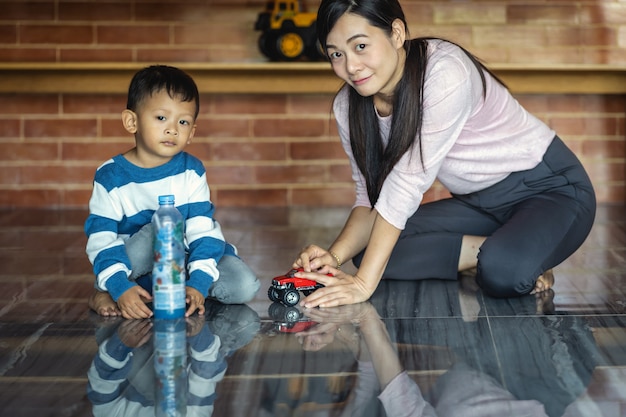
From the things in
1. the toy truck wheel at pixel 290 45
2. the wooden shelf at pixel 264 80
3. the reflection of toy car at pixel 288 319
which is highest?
the toy truck wheel at pixel 290 45

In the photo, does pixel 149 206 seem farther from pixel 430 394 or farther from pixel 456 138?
pixel 430 394

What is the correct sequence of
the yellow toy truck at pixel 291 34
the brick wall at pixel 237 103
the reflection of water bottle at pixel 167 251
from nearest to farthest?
the reflection of water bottle at pixel 167 251, the yellow toy truck at pixel 291 34, the brick wall at pixel 237 103

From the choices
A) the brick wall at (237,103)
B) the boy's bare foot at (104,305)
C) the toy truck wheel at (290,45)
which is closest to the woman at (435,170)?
the boy's bare foot at (104,305)

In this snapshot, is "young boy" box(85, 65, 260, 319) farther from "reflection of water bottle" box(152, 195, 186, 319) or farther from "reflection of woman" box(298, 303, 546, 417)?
"reflection of woman" box(298, 303, 546, 417)

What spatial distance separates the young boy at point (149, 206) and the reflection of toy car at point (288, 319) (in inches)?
3.8

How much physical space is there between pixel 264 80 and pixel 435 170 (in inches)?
78.8

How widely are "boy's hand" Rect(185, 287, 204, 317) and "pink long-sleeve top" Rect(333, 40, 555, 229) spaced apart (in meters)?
0.47

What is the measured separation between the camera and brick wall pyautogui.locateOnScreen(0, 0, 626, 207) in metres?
4.13

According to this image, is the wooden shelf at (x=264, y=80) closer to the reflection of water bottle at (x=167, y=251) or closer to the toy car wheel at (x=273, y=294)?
the toy car wheel at (x=273, y=294)

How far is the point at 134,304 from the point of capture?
80.2 inches

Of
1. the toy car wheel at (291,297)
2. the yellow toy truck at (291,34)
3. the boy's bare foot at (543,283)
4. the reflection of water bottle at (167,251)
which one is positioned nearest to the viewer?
the reflection of water bottle at (167,251)

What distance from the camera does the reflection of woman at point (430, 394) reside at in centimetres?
143

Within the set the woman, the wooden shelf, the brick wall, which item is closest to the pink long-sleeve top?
the woman

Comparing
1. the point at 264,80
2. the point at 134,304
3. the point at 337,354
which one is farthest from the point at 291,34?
the point at 337,354
